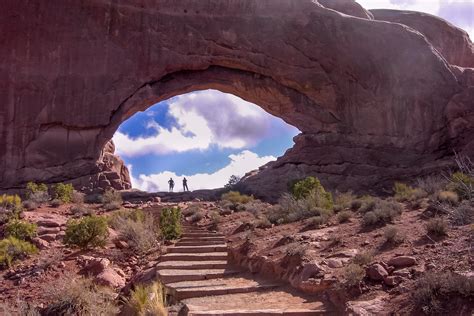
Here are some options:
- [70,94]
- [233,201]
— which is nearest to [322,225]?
[233,201]

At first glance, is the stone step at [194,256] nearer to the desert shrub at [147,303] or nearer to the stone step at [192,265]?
the stone step at [192,265]

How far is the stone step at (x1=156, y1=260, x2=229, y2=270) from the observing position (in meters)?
8.55

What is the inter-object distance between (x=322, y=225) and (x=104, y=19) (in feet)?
58.4

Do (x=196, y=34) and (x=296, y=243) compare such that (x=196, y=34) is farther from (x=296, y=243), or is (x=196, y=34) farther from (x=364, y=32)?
(x=296, y=243)

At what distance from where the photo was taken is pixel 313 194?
43.2ft

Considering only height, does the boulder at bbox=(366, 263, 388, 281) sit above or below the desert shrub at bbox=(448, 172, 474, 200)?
below

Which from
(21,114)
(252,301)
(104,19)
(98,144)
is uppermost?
(104,19)

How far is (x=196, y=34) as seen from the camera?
23594 millimetres

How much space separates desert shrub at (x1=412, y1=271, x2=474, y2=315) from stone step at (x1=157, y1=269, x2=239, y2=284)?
431 centimetres

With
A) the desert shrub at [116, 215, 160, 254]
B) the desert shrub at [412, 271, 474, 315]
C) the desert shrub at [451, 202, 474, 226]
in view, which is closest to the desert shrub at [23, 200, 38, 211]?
the desert shrub at [116, 215, 160, 254]

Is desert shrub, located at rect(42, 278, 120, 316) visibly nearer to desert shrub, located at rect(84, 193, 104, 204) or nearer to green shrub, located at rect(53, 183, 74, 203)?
green shrub, located at rect(53, 183, 74, 203)

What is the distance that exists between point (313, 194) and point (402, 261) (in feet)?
24.3

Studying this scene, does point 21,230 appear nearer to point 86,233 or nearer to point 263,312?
point 86,233

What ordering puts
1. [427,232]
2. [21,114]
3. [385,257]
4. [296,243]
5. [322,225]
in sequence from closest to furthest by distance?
[385,257], [427,232], [296,243], [322,225], [21,114]
